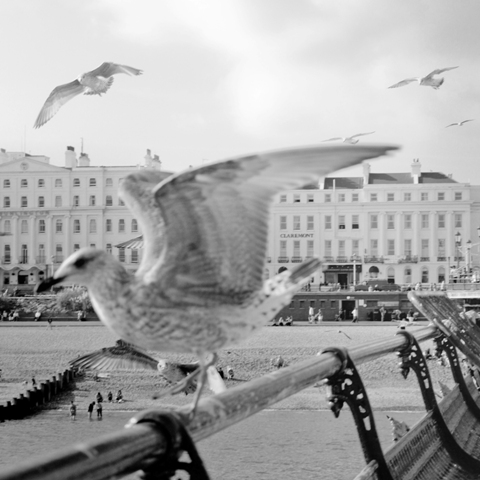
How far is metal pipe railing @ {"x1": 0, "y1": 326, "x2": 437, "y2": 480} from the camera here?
1110 mm

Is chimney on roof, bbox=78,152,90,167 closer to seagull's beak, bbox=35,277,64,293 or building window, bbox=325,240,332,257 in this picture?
building window, bbox=325,240,332,257

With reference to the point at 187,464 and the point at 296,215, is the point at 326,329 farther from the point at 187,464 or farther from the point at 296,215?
the point at 187,464

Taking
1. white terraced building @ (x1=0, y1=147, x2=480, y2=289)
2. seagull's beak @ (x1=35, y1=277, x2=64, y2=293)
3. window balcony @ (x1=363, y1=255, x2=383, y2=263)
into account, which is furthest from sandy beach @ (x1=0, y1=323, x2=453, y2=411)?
window balcony @ (x1=363, y1=255, x2=383, y2=263)

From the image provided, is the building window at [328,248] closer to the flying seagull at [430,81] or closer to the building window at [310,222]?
the building window at [310,222]

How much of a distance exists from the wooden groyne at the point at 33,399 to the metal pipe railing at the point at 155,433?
22.8 metres

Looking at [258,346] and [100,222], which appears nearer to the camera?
[258,346]

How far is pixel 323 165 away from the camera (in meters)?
1.76

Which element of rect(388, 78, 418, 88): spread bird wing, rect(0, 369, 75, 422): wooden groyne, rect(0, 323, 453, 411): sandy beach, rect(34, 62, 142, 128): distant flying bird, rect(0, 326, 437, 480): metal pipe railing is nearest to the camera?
rect(0, 326, 437, 480): metal pipe railing

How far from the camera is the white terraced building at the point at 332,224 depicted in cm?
7562

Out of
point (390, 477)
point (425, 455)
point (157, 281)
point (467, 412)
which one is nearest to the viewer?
point (157, 281)

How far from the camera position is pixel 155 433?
4.68ft

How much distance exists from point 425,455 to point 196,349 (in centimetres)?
193

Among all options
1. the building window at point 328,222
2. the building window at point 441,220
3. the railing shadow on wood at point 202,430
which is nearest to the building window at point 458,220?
the building window at point 441,220

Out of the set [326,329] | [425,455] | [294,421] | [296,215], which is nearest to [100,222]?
[296,215]
